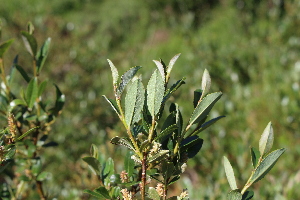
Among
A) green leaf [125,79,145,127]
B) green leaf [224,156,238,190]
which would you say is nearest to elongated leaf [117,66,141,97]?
green leaf [125,79,145,127]

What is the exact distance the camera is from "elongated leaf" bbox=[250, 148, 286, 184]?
698 millimetres

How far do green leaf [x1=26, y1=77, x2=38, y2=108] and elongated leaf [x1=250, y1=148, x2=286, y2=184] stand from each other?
682 mm

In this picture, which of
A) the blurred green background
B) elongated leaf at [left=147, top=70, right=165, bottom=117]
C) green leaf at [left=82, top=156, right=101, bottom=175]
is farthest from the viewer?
the blurred green background

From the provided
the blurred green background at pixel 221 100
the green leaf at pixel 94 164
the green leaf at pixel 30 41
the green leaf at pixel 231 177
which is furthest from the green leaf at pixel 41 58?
the green leaf at pixel 231 177

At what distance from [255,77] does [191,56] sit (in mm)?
937

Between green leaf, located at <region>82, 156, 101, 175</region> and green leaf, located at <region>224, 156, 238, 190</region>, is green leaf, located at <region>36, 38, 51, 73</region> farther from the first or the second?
green leaf, located at <region>224, 156, 238, 190</region>

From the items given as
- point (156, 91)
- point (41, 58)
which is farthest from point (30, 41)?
point (156, 91)

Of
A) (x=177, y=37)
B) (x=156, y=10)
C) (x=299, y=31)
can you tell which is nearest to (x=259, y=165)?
(x=299, y=31)

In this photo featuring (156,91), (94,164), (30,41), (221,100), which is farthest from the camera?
(221,100)

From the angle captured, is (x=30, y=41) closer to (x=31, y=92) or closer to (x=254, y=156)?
(x=31, y=92)

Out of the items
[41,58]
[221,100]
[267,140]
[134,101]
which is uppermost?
[221,100]

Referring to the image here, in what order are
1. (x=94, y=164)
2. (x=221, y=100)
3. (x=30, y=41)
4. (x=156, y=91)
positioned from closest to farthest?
(x=156, y=91) < (x=94, y=164) < (x=30, y=41) < (x=221, y=100)

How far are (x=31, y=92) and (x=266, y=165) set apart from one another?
71cm

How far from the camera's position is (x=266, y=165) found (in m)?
0.70
